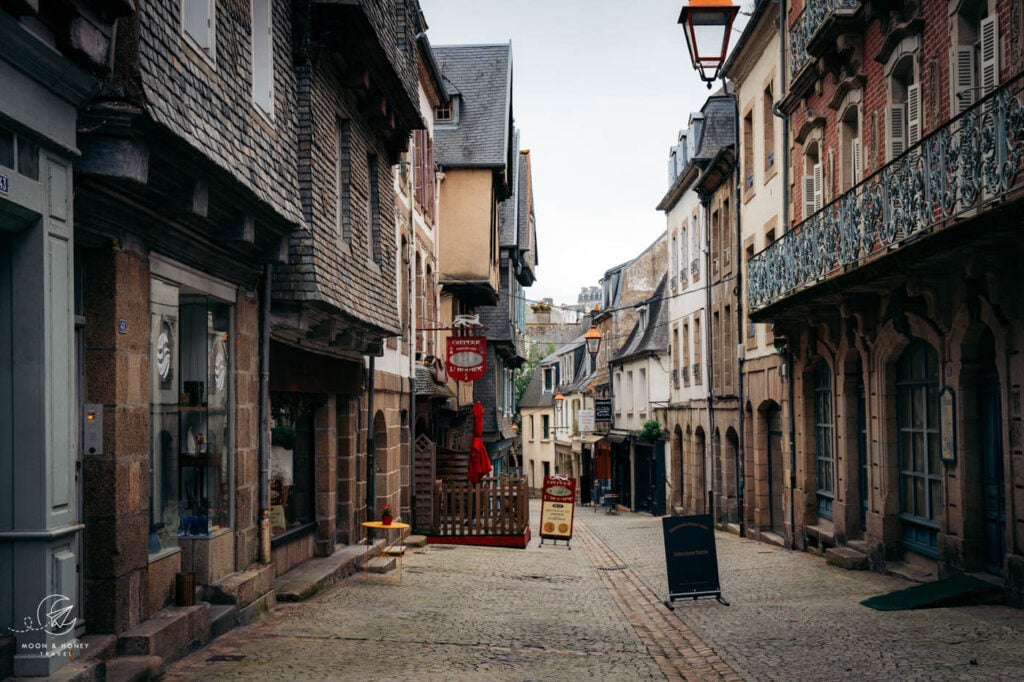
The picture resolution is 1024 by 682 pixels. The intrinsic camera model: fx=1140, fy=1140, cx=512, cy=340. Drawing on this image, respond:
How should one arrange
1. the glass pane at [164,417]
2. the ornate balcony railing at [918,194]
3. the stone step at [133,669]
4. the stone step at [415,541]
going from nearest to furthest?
the stone step at [133,669] < the glass pane at [164,417] < the ornate balcony railing at [918,194] < the stone step at [415,541]

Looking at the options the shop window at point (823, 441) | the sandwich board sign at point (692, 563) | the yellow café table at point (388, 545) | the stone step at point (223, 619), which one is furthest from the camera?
the shop window at point (823, 441)

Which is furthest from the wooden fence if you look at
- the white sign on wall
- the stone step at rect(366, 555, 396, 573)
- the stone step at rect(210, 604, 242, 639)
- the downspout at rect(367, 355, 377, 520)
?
the white sign on wall

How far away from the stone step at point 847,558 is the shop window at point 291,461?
25.9 ft

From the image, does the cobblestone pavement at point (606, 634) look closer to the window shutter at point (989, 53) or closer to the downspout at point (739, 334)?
the window shutter at point (989, 53)

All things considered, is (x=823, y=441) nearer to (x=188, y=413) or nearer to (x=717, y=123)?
(x=188, y=413)

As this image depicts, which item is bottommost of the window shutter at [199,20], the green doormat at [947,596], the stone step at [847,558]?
the stone step at [847,558]

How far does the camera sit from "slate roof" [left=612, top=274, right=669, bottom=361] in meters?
41.9

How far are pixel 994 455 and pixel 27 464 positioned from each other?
10597mm

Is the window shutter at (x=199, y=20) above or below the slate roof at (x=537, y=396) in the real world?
above

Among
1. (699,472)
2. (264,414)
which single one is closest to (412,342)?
(264,414)

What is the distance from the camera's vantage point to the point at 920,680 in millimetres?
8648

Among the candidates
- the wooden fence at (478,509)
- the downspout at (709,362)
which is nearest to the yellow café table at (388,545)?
the wooden fence at (478,509)

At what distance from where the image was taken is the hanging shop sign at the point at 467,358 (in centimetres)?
2458

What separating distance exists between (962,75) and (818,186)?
22.0 feet
